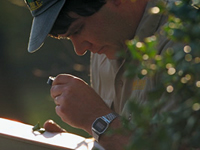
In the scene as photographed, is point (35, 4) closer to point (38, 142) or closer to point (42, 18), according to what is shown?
point (42, 18)

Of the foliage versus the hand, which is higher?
the foliage

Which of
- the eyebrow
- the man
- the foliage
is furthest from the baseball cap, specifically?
the foliage

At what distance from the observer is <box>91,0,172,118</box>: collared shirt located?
7.73 feet

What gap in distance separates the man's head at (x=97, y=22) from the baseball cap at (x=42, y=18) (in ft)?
0.09

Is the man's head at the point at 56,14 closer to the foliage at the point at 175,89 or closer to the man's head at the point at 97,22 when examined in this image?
the man's head at the point at 97,22

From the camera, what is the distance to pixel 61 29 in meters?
2.42

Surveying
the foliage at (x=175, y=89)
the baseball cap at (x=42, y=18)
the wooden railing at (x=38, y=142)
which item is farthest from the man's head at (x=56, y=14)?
the foliage at (x=175, y=89)

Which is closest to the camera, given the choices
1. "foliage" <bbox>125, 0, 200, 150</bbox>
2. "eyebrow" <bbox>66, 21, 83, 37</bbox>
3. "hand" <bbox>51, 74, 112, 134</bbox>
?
"foliage" <bbox>125, 0, 200, 150</bbox>

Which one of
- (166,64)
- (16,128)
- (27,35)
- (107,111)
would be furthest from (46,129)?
(27,35)

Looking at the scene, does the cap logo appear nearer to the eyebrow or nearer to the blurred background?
the eyebrow

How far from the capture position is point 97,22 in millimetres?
2449

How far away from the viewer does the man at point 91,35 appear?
2.31m

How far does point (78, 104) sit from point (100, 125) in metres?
0.17

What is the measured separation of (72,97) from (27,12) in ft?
12.8
